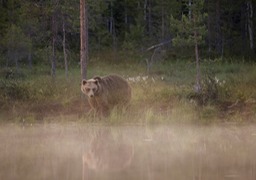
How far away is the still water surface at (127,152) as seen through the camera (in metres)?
9.54

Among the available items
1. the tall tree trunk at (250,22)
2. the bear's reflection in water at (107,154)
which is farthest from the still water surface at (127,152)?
the tall tree trunk at (250,22)

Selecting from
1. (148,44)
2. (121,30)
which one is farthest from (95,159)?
(121,30)

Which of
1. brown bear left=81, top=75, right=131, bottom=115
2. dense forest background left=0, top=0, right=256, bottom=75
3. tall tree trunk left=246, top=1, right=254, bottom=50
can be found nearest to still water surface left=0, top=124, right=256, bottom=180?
brown bear left=81, top=75, right=131, bottom=115

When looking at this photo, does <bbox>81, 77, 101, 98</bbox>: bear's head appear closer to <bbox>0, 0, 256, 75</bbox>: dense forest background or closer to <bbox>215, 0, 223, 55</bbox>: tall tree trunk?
<bbox>0, 0, 256, 75</bbox>: dense forest background

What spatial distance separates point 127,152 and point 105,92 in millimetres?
5381

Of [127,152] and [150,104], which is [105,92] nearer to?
[150,104]

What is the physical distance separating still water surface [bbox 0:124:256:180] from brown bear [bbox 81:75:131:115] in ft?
2.83

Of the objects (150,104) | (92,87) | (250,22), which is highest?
(250,22)

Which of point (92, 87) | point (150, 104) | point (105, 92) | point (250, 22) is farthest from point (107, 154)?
point (250, 22)

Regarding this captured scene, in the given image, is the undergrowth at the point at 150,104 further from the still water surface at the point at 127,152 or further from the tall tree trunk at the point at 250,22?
the tall tree trunk at the point at 250,22

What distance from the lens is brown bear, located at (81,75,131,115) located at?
53.8 feet

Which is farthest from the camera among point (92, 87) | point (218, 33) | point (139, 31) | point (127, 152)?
point (139, 31)

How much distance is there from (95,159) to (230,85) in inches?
367

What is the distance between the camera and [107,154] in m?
11.6
